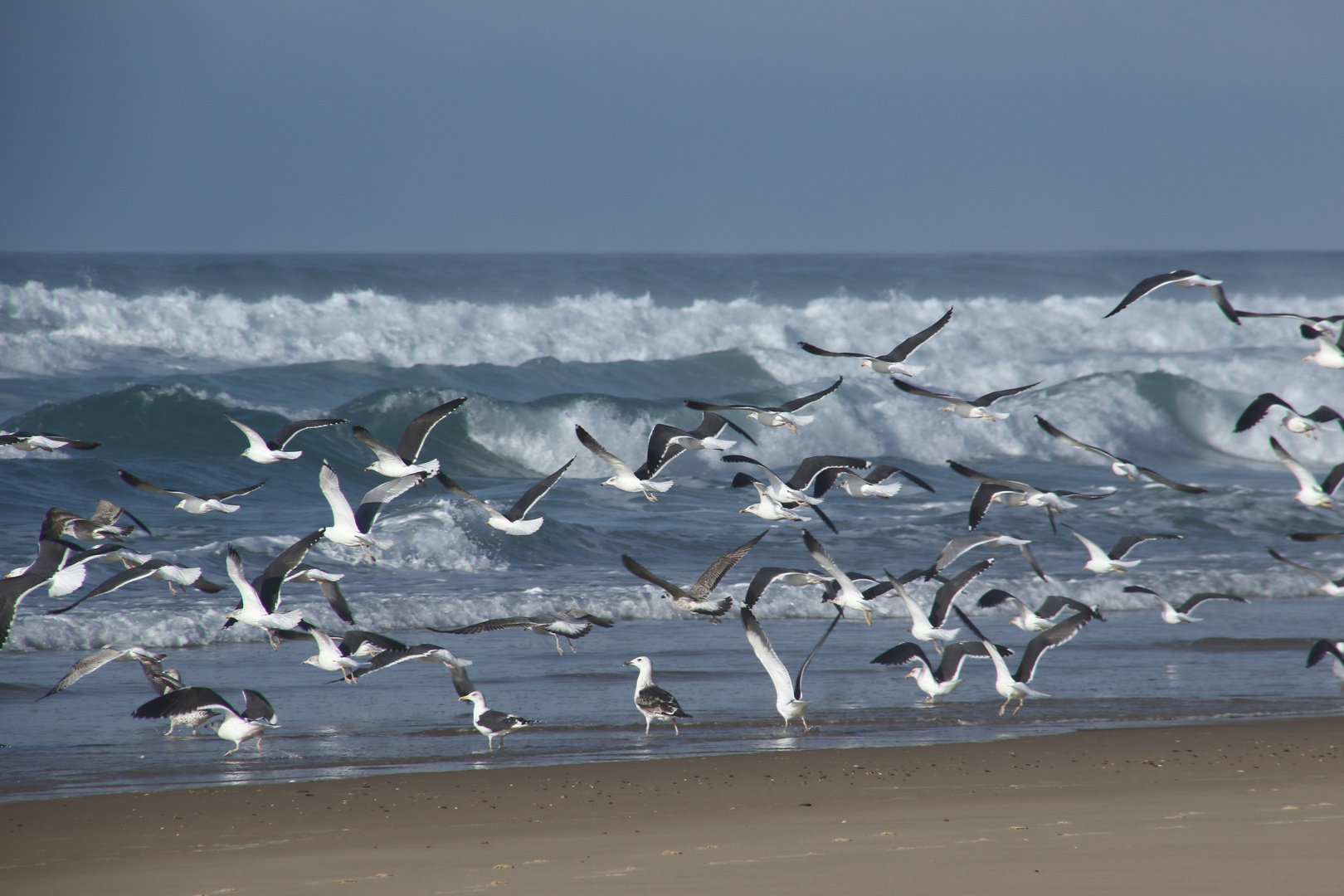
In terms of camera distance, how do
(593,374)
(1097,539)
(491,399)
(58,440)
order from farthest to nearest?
1. (593,374)
2. (491,399)
3. (1097,539)
4. (58,440)

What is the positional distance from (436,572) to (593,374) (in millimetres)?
18236

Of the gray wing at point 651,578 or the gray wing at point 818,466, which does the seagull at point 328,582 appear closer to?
the gray wing at point 651,578

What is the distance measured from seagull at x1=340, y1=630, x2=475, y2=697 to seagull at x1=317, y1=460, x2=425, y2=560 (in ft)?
1.95

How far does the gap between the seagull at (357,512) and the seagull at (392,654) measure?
594mm

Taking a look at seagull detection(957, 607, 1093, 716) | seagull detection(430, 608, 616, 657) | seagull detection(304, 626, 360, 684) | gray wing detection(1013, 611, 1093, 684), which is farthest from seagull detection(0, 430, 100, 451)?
gray wing detection(1013, 611, 1093, 684)

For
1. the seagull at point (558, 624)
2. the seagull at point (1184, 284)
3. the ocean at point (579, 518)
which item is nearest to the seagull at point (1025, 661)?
the ocean at point (579, 518)

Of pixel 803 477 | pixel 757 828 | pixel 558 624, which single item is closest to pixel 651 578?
pixel 558 624

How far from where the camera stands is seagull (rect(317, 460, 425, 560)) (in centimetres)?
955

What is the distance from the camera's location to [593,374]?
109ft

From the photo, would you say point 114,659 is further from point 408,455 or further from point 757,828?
point 757,828

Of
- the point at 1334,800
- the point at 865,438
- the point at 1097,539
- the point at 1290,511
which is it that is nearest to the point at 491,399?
the point at 865,438

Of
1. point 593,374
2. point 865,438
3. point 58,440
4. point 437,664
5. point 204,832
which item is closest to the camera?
point 204,832

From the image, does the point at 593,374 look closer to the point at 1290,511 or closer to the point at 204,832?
the point at 1290,511

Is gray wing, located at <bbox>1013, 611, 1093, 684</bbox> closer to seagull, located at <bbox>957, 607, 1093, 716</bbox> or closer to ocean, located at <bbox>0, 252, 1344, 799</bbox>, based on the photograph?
seagull, located at <bbox>957, 607, 1093, 716</bbox>
